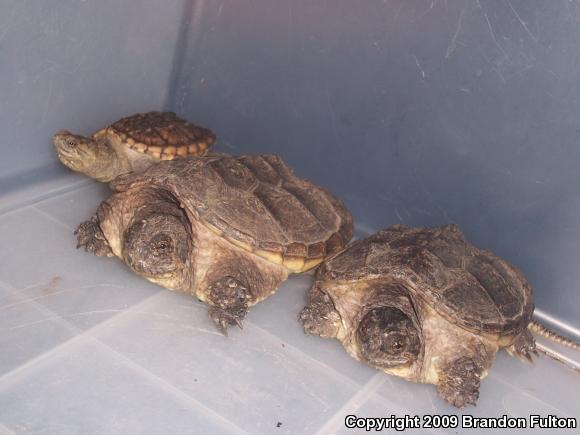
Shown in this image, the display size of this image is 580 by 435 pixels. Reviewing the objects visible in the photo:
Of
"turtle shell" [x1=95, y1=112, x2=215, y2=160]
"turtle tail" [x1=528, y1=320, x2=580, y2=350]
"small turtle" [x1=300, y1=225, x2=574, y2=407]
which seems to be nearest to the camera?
"small turtle" [x1=300, y1=225, x2=574, y2=407]

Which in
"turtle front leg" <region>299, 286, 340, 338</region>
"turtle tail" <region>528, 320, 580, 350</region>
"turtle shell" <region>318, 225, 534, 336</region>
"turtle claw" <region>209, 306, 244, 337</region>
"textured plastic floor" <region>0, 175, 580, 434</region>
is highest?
"turtle shell" <region>318, 225, 534, 336</region>

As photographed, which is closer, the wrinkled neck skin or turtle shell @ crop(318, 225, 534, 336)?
turtle shell @ crop(318, 225, 534, 336)


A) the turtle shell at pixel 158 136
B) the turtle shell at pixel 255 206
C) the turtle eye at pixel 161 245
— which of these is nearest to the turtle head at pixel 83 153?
the turtle shell at pixel 158 136

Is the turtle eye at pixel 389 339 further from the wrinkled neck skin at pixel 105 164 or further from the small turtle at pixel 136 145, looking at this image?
the wrinkled neck skin at pixel 105 164

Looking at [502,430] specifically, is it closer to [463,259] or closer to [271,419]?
[463,259]

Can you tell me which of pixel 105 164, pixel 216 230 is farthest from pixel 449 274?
pixel 105 164

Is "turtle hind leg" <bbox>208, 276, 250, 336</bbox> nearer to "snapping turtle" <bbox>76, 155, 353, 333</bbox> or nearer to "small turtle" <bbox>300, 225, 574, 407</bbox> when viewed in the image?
"snapping turtle" <bbox>76, 155, 353, 333</bbox>

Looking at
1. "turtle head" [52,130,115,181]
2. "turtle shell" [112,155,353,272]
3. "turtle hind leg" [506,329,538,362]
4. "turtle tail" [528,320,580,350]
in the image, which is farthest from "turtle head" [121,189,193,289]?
"turtle tail" [528,320,580,350]
